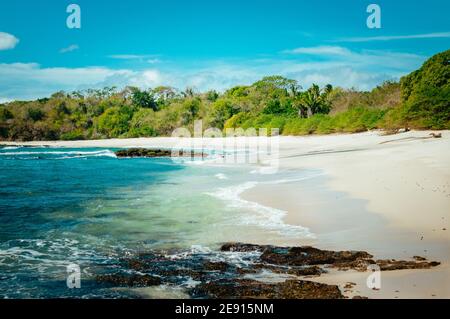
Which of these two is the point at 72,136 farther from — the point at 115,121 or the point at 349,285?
the point at 349,285

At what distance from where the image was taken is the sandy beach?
20.7ft

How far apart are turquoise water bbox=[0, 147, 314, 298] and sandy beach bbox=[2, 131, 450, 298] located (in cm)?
103

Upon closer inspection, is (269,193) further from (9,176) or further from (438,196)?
(9,176)

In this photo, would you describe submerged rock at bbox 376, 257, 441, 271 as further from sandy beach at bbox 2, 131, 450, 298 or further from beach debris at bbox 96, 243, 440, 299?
sandy beach at bbox 2, 131, 450, 298

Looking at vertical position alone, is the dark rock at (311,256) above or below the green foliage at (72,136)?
below

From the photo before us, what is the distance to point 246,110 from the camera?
77688 millimetres

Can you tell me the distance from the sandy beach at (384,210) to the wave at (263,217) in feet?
0.87

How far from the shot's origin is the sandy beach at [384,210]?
6304 millimetres

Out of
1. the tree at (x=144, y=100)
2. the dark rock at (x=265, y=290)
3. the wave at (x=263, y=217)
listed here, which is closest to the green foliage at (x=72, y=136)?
the tree at (x=144, y=100)

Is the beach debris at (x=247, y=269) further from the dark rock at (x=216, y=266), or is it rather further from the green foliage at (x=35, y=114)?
the green foliage at (x=35, y=114)

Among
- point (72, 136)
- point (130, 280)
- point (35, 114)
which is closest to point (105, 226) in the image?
point (130, 280)

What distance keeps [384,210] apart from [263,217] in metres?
3.24
